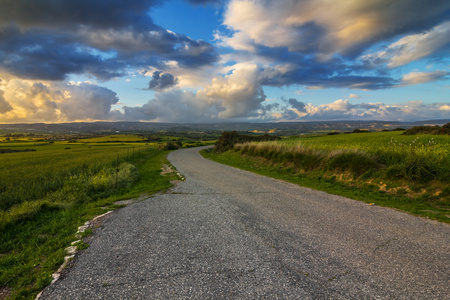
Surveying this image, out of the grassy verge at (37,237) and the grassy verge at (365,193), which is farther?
the grassy verge at (365,193)

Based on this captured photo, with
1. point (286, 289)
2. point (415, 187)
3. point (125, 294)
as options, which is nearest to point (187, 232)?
point (125, 294)

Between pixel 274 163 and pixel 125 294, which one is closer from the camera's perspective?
pixel 125 294

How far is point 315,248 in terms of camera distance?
4598 millimetres

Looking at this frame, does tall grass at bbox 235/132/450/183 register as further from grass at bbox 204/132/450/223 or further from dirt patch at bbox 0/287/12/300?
dirt patch at bbox 0/287/12/300

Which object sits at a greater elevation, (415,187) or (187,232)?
(415,187)

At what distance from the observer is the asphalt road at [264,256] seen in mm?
3342

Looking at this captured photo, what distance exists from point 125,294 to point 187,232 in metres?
2.35

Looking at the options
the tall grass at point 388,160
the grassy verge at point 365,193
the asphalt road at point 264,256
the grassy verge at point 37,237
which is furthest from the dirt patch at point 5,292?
the tall grass at point 388,160

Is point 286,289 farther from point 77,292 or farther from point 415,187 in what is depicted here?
point 415,187

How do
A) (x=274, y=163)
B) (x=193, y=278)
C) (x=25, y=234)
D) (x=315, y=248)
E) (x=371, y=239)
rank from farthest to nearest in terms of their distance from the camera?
(x=274, y=163)
(x=25, y=234)
(x=371, y=239)
(x=315, y=248)
(x=193, y=278)

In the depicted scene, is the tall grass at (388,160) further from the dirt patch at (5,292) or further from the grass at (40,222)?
the dirt patch at (5,292)

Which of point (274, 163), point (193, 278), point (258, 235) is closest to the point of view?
point (193, 278)

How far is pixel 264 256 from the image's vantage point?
14.2 feet

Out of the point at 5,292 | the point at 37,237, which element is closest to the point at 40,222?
the point at 37,237
